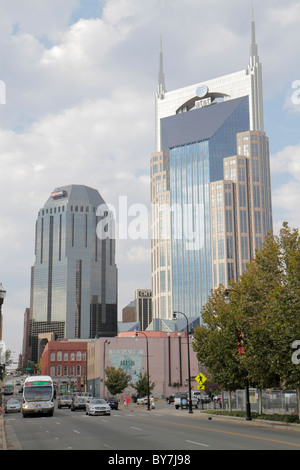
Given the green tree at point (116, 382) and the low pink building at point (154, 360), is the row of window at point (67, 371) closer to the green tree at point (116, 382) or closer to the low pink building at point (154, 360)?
the low pink building at point (154, 360)

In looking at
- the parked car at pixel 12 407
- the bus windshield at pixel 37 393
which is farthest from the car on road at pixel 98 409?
the parked car at pixel 12 407

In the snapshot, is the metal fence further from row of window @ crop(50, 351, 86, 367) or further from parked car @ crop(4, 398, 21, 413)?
row of window @ crop(50, 351, 86, 367)

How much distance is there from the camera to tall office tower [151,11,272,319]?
178 m

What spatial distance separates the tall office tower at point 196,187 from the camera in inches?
7028

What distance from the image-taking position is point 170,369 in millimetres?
110688

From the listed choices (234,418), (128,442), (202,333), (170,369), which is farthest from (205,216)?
(128,442)

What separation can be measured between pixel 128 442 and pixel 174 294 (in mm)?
159296

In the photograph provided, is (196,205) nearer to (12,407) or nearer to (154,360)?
(154,360)

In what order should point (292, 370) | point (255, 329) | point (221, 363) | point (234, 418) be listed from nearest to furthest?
point (292, 370)
point (255, 329)
point (234, 418)
point (221, 363)

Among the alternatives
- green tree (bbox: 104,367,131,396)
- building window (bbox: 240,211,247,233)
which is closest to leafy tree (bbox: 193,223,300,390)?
green tree (bbox: 104,367,131,396)

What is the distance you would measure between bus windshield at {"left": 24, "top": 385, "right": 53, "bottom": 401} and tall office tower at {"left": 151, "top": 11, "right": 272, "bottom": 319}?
131 meters

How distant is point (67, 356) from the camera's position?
16300 centimetres

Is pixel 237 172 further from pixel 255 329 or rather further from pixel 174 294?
pixel 255 329

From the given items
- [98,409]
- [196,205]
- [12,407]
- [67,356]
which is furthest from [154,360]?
[196,205]
